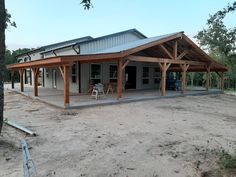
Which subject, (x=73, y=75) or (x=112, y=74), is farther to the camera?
(x=112, y=74)

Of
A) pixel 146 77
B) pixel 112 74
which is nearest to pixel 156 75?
pixel 146 77

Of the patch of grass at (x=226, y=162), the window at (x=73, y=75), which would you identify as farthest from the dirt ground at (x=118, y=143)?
the window at (x=73, y=75)

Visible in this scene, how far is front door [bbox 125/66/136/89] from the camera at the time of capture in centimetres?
1527

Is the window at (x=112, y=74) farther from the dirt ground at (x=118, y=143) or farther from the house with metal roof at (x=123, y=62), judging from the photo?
the dirt ground at (x=118, y=143)

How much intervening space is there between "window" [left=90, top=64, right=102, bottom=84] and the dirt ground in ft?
19.2

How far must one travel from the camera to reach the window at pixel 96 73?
520 inches

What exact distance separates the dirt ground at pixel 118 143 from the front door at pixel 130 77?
7805 millimetres

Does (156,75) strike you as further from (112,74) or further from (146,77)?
(112,74)

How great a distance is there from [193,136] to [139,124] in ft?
5.31

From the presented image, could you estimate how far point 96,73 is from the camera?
13.4 m

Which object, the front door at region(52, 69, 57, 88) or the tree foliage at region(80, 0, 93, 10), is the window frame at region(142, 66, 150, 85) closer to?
the front door at region(52, 69, 57, 88)

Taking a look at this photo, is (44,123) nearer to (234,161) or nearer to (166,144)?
(166,144)

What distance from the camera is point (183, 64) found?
42.6ft

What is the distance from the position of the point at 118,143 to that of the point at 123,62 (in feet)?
19.8
